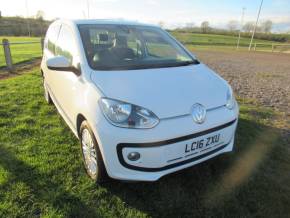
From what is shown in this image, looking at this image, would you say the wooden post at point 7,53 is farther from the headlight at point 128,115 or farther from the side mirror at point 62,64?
the headlight at point 128,115

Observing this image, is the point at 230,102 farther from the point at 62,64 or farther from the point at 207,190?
the point at 62,64

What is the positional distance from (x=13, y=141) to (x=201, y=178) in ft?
8.47

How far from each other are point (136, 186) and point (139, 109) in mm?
906

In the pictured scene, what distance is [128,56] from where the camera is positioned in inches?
126

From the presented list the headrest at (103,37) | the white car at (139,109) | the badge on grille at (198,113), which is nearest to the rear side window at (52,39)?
the white car at (139,109)

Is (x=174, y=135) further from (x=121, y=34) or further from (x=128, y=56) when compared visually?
(x=121, y=34)

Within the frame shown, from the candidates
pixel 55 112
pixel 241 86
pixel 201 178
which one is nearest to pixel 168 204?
pixel 201 178

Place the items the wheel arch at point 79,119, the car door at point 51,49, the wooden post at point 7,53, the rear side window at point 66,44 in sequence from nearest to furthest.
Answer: the wheel arch at point 79,119 → the rear side window at point 66,44 → the car door at point 51,49 → the wooden post at point 7,53

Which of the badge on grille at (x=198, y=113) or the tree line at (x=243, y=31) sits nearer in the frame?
the badge on grille at (x=198, y=113)

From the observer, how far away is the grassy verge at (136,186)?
2289 millimetres

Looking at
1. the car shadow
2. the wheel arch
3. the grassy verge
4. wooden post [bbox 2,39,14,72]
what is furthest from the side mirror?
wooden post [bbox 2,39,14,72]

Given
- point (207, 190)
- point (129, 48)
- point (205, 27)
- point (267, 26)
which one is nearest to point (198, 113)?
point (207, 190)

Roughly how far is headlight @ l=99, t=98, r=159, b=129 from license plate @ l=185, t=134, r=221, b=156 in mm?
404

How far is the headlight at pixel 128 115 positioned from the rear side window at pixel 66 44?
1177mm
